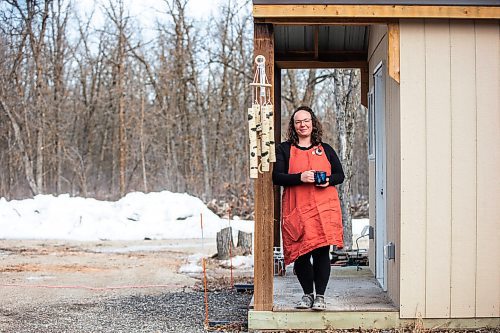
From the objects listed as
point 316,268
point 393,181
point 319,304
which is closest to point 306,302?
point 319,304

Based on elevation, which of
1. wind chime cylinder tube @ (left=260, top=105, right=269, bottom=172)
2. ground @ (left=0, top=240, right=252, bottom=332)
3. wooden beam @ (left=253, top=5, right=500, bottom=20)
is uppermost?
wooden beam @ (left=253, top=5, right=500, bottom=20)

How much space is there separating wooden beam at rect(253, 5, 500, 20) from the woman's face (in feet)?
2.56

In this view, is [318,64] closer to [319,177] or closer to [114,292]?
[319,177]

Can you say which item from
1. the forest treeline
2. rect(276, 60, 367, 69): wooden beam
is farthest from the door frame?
the forest treeline

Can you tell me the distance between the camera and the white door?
284 inches

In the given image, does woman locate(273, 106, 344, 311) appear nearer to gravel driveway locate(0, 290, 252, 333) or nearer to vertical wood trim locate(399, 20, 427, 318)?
vertical wood trim locate(399, 20, 427, 318)

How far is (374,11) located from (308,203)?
156 centimetres

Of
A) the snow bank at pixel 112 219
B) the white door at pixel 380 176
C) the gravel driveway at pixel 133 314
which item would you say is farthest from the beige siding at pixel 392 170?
the snow bank at pixel 112 219

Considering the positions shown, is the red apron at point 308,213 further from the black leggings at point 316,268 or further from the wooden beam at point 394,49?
the wooden beam at point 394,49

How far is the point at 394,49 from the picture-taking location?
19.7 ft

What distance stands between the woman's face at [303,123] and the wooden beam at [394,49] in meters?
0.74

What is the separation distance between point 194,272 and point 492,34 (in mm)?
6149

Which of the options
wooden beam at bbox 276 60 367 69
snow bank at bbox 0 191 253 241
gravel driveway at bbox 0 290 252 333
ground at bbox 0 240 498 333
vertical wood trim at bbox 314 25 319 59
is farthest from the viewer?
snow bank at bbox 0 191 253 241

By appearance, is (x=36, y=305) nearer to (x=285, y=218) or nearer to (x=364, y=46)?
(x=285, y=218)
